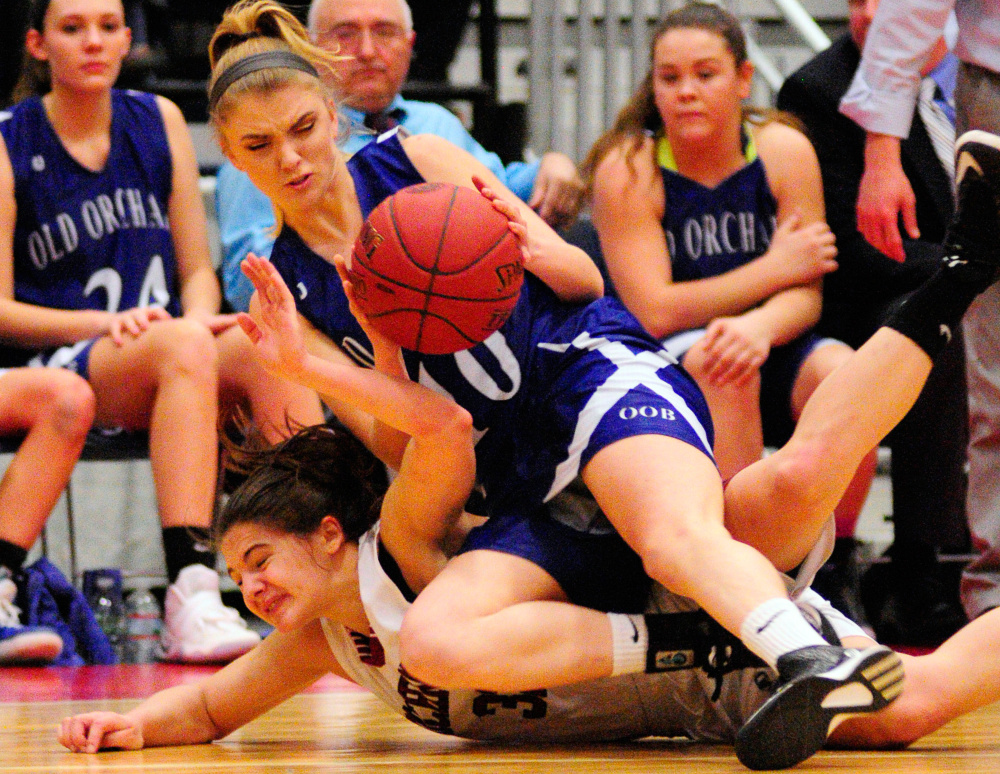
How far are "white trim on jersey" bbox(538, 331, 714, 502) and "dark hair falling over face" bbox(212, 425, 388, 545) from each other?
28cm

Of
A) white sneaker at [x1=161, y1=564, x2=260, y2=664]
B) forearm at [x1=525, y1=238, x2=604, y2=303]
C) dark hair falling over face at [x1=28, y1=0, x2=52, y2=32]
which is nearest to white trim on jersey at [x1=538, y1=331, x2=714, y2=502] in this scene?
forearm at [x1=525, y1=238, x2=604, y2=303]

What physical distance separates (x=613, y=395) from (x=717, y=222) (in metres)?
1.41

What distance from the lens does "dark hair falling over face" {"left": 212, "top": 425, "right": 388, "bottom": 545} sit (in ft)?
6.43

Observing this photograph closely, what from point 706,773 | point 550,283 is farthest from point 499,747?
point 550,283

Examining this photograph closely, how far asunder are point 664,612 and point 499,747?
0.98ft

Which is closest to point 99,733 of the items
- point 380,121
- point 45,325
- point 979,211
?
point 979,211

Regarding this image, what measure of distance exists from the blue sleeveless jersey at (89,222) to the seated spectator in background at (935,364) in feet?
A: 5.72

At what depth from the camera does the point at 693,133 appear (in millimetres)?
3275

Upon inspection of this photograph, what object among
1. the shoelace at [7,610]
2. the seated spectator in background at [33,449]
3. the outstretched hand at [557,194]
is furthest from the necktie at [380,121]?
the shoelace at [7,610]

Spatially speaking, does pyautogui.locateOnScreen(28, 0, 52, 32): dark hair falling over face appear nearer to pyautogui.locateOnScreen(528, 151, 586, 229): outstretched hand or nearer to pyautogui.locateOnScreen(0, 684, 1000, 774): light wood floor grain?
pyautogui.locateOnScreen(528, 151, 586, 229): outstretched hand

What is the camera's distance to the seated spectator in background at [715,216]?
324cm

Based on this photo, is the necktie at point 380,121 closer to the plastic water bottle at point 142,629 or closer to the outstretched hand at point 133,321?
the outstretched hand at point 133,321

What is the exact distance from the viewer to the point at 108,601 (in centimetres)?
343

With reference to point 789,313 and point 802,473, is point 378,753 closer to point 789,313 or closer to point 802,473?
point 802,473
